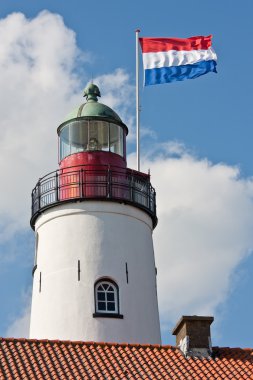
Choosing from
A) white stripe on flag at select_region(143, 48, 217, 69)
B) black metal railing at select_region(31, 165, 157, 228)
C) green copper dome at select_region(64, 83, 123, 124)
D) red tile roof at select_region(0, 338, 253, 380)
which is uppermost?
white stripe on flag at select_region(143, 48, 217, 69)

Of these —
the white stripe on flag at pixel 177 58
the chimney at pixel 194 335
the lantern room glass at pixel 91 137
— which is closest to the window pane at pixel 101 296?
the chimney at pixel 194 335

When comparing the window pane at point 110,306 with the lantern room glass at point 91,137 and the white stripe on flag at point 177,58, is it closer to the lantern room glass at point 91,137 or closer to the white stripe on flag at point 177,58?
the lantern room glass at point 91,137

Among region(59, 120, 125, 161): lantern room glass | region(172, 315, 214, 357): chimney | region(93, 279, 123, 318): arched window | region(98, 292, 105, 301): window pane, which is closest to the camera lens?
region(172, 315, 214, 357): chimney

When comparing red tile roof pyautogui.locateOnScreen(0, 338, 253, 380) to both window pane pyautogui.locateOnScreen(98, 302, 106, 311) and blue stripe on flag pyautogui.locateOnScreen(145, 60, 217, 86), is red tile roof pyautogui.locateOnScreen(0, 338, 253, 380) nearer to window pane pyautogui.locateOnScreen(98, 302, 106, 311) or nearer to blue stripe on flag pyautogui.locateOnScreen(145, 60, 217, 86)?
window pane pyautogui.locateOnScreen(98, 302, 106, 311)

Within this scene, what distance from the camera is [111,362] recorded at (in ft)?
74.1

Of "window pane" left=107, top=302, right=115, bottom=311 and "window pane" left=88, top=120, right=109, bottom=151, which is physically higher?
"window pane" left=88, top=120, right=109, bottom=151

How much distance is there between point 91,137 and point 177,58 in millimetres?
4165

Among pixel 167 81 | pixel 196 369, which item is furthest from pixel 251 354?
pixel 167 81

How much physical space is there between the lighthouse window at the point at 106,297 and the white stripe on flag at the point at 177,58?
7.71 metres

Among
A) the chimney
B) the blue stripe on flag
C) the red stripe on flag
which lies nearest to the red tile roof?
the chimney

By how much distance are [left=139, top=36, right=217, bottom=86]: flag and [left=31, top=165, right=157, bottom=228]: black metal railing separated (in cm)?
374

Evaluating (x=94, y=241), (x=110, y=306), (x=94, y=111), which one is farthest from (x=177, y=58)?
(x=110, y=306)

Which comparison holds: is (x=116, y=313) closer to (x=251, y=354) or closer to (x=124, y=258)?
(x=124, y=258)

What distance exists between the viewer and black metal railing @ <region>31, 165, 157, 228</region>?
2950 cm
